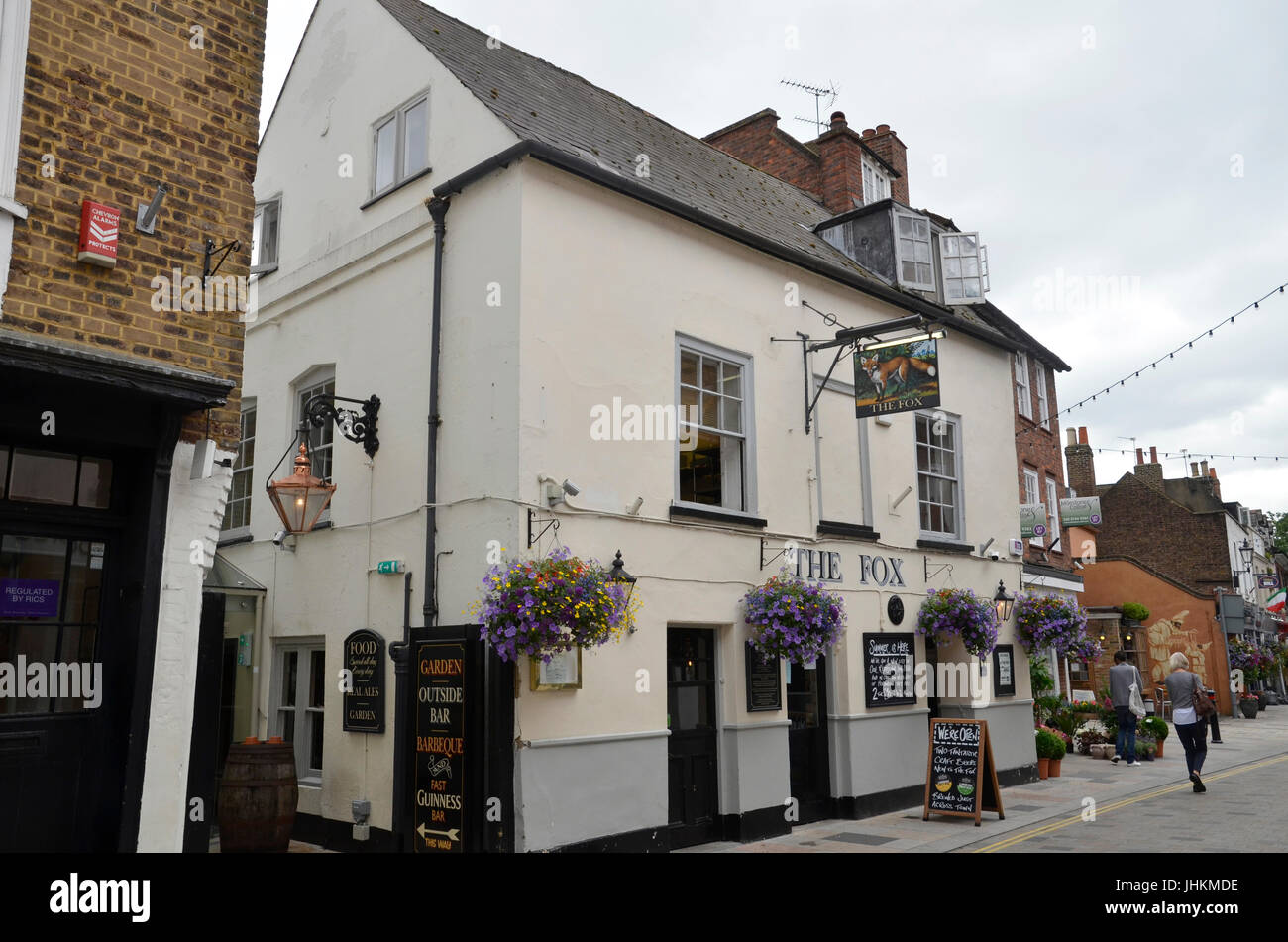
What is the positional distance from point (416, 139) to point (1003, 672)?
10.8 metres

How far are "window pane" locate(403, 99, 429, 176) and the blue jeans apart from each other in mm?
14486

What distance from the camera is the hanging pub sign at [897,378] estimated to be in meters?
10.9

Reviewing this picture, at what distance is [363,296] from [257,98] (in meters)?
3.69

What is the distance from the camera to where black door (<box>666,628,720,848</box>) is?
32.0 feet

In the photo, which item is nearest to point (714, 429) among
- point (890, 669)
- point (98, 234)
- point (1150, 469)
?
point (890, 669)

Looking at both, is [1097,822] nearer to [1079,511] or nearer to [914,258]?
[914,258]

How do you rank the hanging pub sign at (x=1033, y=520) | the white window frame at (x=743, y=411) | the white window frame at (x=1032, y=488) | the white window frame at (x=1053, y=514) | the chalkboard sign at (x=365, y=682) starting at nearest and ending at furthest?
the chalkboard sign at (x=365, y=682) → the white window frame at (x=743, y=411) → the hanging pub sign at (x=1033, y=520) → the white window frame at (x=1032, y=488) → the white window frame at (x=1053, y=514)

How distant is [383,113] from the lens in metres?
11.4

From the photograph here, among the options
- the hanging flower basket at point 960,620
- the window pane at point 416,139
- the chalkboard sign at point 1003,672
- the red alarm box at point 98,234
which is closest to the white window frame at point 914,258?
the hanging flower basket at point 960,620

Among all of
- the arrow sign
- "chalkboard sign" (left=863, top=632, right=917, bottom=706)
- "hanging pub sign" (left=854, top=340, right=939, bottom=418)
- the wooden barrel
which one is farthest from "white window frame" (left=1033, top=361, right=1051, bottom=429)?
the wooden barrel

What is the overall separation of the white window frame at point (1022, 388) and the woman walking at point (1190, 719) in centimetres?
1063

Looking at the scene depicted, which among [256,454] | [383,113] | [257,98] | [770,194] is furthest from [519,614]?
[770,194]

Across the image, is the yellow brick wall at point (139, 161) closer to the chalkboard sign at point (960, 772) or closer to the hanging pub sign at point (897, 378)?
the hanging pub sign at point (897, 378)
